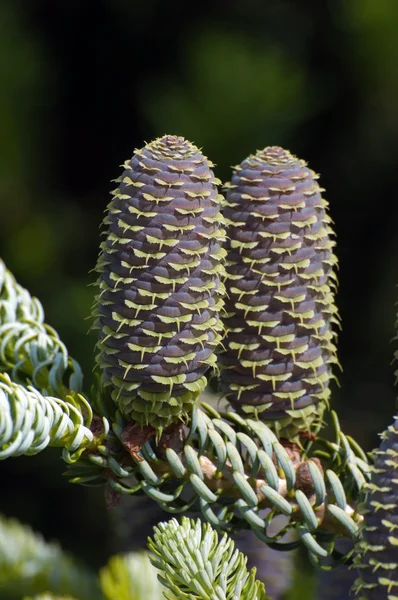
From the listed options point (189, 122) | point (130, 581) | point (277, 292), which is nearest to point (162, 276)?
point (277, 292)

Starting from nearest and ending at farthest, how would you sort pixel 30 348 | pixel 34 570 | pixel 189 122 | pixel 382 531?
1. pixel 382 531
2. pixel 30 348
3. pixel 34 570
4. pixel 189 122

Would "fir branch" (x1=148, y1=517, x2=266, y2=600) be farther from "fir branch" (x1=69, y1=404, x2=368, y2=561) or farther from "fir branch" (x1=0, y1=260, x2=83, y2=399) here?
"fir branch" (x1=0, y1=260, x2=83, y2=399)

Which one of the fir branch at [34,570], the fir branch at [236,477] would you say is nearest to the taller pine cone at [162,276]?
the fir branch at [236,477]

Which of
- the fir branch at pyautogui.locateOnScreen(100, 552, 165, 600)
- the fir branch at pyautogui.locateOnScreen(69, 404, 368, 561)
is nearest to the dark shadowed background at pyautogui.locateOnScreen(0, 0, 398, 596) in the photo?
the fir branch at pyautogui.locateOnScreen(100, 552, 165, 600)

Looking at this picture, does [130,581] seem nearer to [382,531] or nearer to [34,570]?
[34,570]

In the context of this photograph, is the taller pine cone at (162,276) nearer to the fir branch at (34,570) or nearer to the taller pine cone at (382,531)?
the taller pine cone at (382,531)
